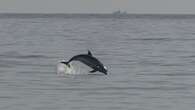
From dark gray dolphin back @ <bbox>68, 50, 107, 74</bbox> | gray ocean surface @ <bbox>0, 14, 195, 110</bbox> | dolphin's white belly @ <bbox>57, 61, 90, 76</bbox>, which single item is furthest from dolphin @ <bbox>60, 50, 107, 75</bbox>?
dolphin's white belly @ <bbox>57, 61, 90, 76</bbox>

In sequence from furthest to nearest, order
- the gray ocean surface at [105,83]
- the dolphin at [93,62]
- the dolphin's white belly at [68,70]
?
the dolphin's white belly at [68,70], the dolphin at [93,62], the gray ocean surface at [105,83]

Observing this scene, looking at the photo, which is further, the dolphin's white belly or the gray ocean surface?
the dolphin's white belly

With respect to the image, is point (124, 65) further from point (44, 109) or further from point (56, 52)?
point (44, 109)

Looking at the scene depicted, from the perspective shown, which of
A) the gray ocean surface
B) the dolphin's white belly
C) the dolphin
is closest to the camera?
the gray ocean surface

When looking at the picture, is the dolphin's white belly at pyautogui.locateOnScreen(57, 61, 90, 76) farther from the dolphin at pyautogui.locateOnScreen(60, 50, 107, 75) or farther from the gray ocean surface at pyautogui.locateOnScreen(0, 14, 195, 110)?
the dolphin at pyautogui.locateOnScreen(60, 50, 107, 75)

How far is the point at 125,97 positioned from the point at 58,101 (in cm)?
224

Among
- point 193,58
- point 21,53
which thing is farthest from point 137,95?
point 21,53

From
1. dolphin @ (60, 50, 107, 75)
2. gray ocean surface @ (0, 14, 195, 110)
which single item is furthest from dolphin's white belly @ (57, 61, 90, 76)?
dolphin @ (60, 50, 107, 75)

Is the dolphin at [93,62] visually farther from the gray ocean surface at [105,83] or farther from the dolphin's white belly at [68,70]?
the dolphin's white belly at [68,70]

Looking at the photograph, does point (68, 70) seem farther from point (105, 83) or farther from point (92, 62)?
point (105, 83)

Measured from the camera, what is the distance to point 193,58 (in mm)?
42438

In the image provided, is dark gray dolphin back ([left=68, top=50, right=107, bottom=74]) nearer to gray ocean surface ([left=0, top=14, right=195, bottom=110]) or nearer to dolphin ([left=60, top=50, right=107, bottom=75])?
dolphin ([left=60, top=50, right=107, bottom=75])

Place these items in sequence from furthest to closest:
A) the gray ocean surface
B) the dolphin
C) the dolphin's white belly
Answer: the dolphin's white belly < the dolphin < the gray ocean surface

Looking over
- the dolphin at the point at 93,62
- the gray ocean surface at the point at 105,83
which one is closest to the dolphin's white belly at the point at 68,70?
the gray ocean surface at the point at 105,83
